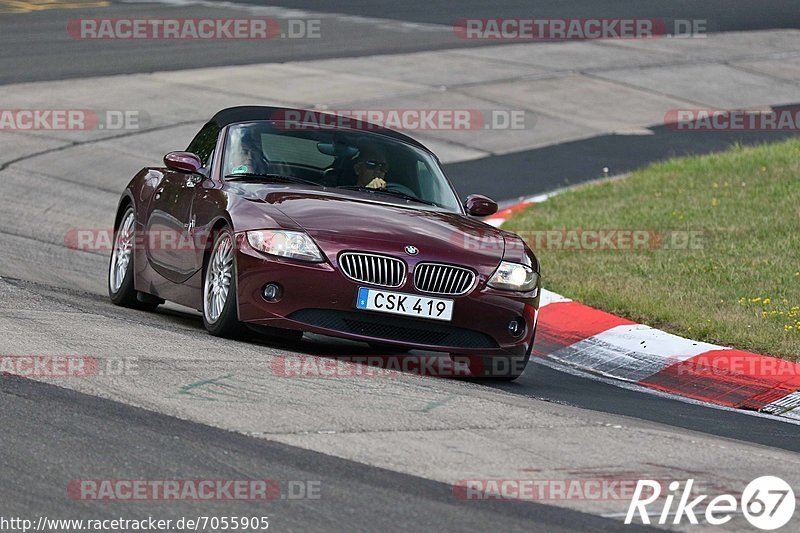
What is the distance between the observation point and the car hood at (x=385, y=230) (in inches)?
316

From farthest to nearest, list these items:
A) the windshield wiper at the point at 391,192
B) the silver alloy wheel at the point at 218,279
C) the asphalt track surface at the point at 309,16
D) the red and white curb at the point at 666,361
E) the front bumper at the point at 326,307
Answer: the asphalt track surface at the point at 309,16 < the windshield wiper at the point at 391,192 < the red and white curb at the point at 666,361 < the silver alloy wheel at the point at 218,279 < the front bumper at the point at 326,307

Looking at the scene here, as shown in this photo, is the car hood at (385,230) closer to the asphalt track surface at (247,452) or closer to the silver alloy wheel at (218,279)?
the silver alloy wheel at (218,279)

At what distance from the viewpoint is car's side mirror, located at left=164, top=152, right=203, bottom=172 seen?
917 centimetres

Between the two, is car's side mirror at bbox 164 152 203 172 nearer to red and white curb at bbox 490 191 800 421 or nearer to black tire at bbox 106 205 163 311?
black tire at bbox 106 205 163 311

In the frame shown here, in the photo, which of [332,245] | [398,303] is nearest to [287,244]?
[332,245]

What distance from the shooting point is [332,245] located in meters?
7.96

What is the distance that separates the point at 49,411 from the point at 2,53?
18884 millimetres

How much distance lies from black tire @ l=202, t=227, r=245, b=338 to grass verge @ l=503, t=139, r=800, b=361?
11.3 ft

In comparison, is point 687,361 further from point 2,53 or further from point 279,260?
point 2,53

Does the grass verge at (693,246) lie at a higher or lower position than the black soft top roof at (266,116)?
lower

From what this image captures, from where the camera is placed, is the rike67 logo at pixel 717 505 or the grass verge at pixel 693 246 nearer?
the rike67 logo at pixel 717 505

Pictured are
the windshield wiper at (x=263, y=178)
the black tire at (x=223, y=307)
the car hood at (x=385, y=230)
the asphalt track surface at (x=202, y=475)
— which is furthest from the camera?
the windshield wiper at (x=263, y=178)

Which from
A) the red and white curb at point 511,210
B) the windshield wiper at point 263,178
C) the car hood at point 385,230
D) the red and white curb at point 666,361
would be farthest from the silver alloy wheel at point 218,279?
the red and white curb at point 511,210

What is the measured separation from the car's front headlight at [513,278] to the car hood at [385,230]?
0.05m
